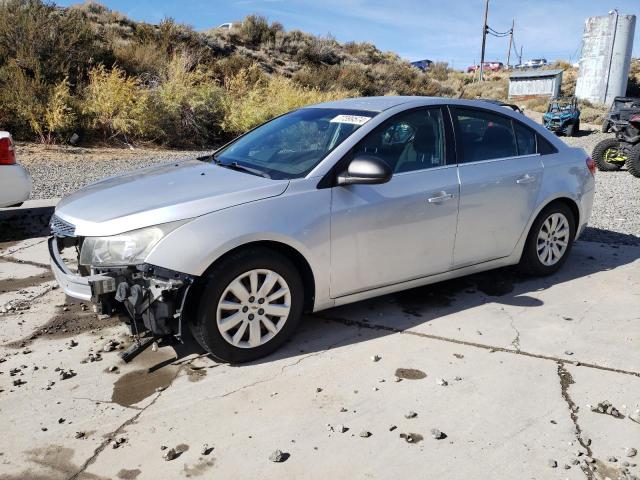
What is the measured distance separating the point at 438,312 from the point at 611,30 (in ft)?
107

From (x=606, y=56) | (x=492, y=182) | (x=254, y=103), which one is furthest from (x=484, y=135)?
(x=606, y=56)

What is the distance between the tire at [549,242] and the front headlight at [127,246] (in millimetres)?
3186

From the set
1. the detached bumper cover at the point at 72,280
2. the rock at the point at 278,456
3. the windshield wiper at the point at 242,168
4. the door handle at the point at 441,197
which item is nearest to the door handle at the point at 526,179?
the door handle at the point at 441,197

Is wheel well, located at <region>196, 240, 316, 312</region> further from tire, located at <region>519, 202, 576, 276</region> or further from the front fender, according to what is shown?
tire, located at <region>519, 202, 576, 276</region>

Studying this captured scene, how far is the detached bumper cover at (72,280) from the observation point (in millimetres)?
3262

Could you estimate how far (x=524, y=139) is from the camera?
4.93 metres

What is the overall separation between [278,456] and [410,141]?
2.52 m

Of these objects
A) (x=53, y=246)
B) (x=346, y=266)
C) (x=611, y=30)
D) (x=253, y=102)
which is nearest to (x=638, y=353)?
(x=346, y=266)

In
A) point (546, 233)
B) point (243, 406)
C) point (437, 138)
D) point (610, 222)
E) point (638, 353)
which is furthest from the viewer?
point (610, 222)

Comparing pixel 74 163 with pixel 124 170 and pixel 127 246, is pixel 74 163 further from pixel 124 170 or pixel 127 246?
pixel 127 246

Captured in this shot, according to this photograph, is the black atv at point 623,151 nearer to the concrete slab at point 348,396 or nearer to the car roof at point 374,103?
the concrete slab at point 348,396

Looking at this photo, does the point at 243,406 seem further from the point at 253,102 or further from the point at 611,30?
the point at 611,30

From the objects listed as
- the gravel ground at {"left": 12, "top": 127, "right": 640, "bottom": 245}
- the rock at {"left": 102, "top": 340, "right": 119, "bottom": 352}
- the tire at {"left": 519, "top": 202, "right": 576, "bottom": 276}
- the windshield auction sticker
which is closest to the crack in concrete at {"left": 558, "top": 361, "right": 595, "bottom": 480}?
the tire at {"left": 519, "top": 202, "right": 576, "bottom": 276}

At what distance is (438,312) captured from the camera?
445cm
